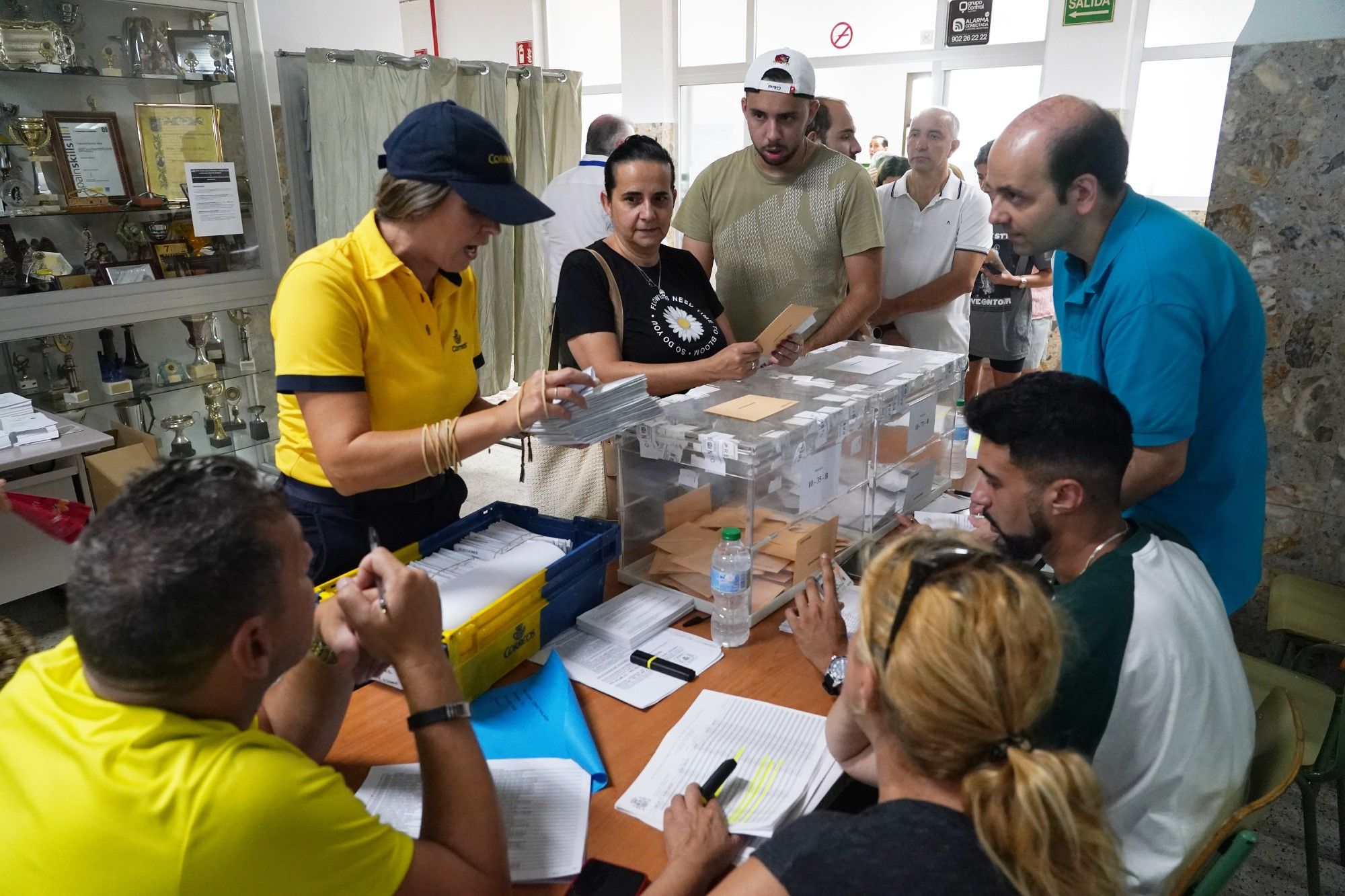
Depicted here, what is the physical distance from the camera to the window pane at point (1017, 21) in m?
5.14

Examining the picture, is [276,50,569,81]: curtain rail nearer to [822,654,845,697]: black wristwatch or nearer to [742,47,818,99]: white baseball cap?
[742,47,818,99]: white baseball cap

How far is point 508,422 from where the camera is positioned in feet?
4.99

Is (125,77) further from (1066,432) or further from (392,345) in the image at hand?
(1066,432)

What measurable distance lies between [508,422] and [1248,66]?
87.1 inches

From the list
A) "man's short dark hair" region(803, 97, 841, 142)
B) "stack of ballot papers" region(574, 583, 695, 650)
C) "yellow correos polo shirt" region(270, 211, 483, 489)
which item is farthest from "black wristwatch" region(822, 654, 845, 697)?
"man's short dark hair" region(803, 97, 841, 142)

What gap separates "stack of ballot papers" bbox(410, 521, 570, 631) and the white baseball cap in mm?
1550

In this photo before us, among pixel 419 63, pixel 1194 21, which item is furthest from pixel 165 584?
pixel 1194 21

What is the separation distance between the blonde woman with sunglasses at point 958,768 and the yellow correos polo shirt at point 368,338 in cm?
101

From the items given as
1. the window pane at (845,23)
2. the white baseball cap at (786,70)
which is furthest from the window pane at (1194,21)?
the white baseball cap at (786,70)

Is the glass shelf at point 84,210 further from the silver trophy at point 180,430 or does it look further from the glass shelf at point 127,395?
the silver trophy at point 180,430

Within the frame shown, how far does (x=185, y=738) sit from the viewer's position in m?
0.85

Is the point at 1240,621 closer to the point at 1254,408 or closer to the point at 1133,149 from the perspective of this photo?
the point at 1254,408

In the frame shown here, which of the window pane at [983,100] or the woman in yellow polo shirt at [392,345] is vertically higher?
the window pane at [983,100]

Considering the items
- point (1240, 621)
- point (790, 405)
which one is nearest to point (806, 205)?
point (790, 405)
